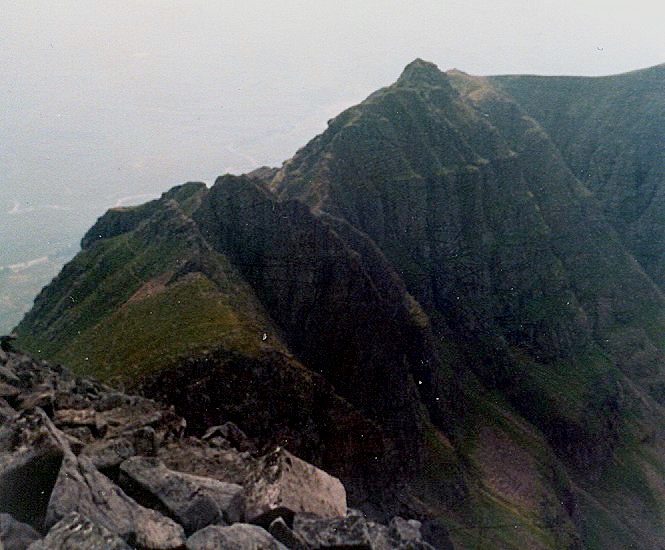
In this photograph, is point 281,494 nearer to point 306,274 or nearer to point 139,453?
point 139,453

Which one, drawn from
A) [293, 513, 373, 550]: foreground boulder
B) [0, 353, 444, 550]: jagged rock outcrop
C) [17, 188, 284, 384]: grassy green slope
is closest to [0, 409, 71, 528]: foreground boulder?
[0, 353, 444, 550]: jagged rock outcrop

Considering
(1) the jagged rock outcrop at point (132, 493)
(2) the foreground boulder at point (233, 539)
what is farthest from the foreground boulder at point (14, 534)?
(2) the foreground boulder at point (233, 539)

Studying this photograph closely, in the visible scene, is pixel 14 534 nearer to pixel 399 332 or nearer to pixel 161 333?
pixel 161 333

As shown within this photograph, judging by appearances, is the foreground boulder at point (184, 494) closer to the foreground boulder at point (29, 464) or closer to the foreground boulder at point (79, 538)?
the foreground boulder at point (29, 464)

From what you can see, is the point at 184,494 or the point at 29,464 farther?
the point at 184,494

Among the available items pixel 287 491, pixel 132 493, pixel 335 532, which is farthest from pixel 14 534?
pixel 287 491

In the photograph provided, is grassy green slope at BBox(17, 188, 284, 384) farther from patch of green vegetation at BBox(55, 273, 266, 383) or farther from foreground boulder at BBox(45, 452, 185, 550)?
foreground boulder at BBox(45, 452, 185, 550)
